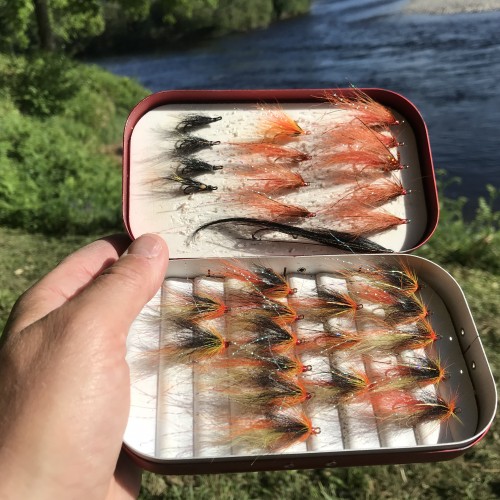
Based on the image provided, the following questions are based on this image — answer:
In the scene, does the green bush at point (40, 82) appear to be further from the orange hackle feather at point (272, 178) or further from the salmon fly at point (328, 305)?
the salmon fly at point (328, 305)

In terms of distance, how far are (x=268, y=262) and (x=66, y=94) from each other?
8.53m

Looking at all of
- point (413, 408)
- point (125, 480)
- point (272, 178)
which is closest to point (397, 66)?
point (272, 178)

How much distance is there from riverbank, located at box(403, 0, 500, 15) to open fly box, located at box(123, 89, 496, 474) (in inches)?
243

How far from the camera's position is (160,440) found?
72.0 inches

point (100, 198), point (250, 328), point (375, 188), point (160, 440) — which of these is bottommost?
point (100, 198)

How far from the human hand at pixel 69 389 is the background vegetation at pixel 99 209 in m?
1.16

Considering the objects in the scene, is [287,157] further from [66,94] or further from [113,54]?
[113,54]

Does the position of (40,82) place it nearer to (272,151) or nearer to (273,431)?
(272,151)

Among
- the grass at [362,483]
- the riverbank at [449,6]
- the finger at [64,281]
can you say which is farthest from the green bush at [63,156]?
the riverbank at [449,6]

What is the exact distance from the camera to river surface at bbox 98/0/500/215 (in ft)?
20.8

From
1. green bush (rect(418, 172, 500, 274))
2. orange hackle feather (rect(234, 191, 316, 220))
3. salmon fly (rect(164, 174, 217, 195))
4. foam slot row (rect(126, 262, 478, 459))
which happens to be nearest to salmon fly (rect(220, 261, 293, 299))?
foam slot row (rect(126, 262, 478, 459))

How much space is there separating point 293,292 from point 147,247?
2.22 ft

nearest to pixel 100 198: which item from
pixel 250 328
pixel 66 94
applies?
pixel 250 328

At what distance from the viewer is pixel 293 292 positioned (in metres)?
2.22
